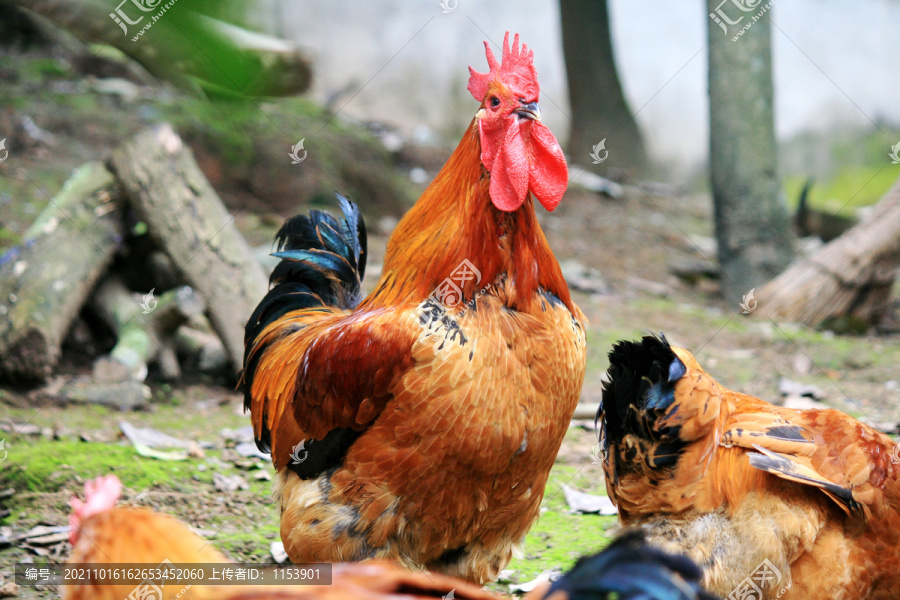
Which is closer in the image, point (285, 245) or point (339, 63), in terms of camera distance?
point (285, 245)

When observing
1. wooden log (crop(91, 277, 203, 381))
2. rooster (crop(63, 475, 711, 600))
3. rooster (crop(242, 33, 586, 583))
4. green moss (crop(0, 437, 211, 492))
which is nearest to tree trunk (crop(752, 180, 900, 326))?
rooster (crop(242, 33, 586, 583))

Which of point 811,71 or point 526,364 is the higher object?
point 811,71

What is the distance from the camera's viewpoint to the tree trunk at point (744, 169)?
26.6ft

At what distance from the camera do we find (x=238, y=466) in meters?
4.77

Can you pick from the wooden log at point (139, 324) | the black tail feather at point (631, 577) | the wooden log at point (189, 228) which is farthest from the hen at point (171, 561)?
the wooden log at point (139, 324)

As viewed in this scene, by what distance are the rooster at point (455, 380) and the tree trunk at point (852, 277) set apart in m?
5.23

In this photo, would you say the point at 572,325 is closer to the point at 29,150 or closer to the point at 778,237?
the point at 778,237

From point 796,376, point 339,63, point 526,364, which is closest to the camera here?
point 526,364

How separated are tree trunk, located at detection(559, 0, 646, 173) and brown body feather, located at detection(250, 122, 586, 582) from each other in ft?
32.0

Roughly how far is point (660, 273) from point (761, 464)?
6801mm

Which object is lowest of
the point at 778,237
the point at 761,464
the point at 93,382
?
the point at 93,382

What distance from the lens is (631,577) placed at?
165 cm

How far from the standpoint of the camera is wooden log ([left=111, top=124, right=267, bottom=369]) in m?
5.48

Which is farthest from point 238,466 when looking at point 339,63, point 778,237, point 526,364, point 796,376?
point 339,63
